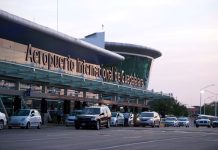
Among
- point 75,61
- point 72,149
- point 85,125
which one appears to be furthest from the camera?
point 75,61

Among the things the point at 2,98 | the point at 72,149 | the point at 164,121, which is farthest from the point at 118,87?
the point at 72,149

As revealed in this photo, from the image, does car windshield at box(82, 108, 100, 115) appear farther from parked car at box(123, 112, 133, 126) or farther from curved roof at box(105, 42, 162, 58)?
curved roof at box(105, 42, 162, 58)

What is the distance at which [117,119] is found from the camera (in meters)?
51.5

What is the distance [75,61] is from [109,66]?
18194 millimetres

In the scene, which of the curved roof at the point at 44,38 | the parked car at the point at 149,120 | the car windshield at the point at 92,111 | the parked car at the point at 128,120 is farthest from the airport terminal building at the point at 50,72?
the parked car at the point at 149,120

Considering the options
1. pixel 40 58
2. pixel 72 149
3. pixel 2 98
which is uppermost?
pixel 40 58

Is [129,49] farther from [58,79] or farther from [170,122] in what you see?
[58,79]

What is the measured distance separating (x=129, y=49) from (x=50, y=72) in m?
63.1

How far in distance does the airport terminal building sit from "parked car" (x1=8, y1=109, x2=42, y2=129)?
15.4 ft

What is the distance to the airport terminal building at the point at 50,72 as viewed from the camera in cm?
4734

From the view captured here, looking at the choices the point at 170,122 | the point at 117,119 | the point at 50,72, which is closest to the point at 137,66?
the point at 170,122

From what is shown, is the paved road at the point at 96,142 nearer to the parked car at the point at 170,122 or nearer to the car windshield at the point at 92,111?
the car windshield at the point at 92,111

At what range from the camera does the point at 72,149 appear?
1747 cm

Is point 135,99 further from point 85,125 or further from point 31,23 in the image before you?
point 85,125
